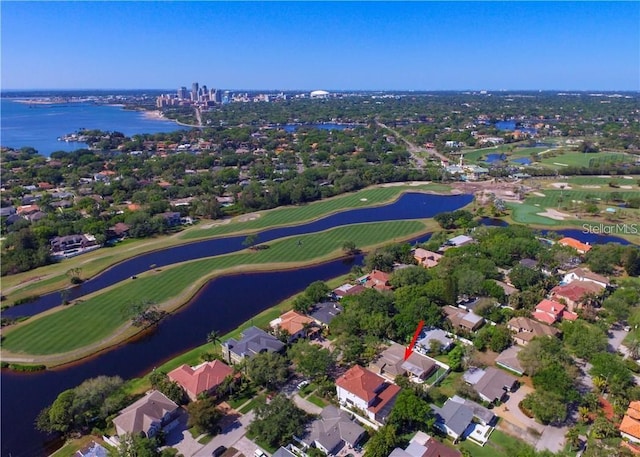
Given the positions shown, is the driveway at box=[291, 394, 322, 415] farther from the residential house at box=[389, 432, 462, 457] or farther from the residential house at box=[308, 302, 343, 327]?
the residential house at box=[308, 302, 343, 327]

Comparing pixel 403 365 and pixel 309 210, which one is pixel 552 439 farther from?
pixel 309 210

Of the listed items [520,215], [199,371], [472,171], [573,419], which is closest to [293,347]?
[199,371]

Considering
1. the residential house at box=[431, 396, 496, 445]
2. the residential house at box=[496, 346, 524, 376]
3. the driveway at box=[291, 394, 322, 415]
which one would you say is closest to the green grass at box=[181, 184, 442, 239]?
the driveway at box=[291, 394, 322, 415]

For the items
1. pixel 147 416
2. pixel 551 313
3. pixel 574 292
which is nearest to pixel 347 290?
pixel 551 313

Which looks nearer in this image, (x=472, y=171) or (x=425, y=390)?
(x=425, y=390)

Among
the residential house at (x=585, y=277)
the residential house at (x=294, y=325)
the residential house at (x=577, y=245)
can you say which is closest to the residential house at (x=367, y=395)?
the residential house at (x=294, y=325)

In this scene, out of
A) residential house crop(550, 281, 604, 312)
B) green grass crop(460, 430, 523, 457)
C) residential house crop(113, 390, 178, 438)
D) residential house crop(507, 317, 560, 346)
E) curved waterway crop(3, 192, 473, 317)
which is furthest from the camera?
curved waterway crop(3, 192, 473, 317)

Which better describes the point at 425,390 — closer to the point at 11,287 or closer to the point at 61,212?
the point at 11,287

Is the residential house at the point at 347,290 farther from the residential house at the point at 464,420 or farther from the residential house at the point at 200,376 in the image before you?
the residential house at the point at 464,420
